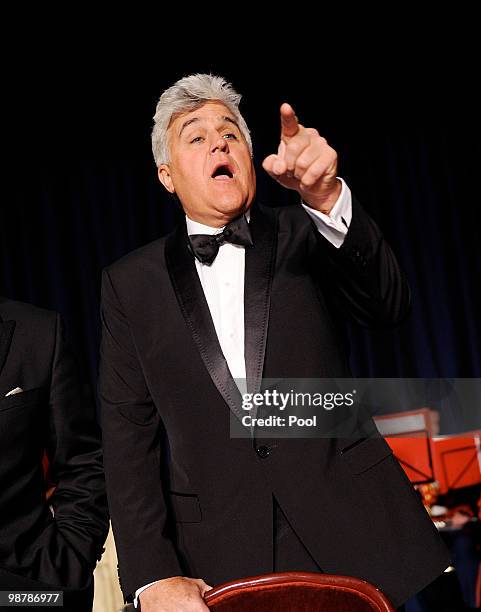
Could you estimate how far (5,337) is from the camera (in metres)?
1.80

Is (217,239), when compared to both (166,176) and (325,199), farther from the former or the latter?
(325,199)

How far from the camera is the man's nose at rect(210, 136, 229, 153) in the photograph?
1.67 m

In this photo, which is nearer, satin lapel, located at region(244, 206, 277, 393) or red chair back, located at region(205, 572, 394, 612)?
red chair back, located at region(205, 572, 394, 612)

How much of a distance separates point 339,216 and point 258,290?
269mm

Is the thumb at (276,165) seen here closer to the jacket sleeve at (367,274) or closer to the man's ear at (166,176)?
the jacket sleeve at (367,274)

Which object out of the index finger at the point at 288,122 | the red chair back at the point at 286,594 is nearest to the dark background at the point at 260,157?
the index finger at the point at 288,122

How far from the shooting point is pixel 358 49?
169 inches

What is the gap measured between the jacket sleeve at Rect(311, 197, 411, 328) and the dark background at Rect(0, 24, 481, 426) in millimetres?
3028

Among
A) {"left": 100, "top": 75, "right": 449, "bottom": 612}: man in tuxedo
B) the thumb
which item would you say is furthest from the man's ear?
the thumb

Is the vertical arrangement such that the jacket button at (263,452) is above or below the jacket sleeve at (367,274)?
below

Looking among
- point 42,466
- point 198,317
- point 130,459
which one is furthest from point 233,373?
point 42,466

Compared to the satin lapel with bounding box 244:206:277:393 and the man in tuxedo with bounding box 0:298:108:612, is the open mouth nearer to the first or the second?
the satin lapel with bounding box 244:206:277:393

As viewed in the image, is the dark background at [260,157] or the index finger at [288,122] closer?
the index finger at [288,122]

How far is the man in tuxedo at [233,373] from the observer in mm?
1470
